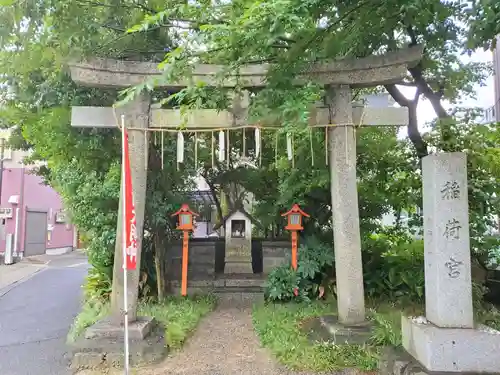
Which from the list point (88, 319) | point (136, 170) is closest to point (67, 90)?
point (136, 170)

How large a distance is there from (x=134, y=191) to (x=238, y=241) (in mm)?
4858

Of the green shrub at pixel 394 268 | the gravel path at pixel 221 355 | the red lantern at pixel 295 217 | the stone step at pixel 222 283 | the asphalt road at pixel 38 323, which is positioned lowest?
the asphalt road at pixel 38 323

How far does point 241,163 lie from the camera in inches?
440

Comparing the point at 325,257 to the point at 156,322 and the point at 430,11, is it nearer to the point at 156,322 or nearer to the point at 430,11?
the point at 156,322

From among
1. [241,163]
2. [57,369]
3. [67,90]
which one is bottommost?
[57,369]

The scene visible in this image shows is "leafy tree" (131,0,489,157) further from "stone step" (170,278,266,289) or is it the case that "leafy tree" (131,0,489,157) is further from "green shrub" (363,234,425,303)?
"stone step" (170,278,266,289)

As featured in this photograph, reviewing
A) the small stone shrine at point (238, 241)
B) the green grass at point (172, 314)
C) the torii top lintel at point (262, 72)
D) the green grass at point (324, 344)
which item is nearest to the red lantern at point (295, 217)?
the small stone shrine at point (238, 241)

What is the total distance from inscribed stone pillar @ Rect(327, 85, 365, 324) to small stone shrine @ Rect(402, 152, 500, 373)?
1.16 metres

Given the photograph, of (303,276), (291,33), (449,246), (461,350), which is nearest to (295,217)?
(303,276)

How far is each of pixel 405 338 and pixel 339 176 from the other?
2452mm

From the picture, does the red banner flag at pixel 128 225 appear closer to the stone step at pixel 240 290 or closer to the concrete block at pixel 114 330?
the concrete block at pixel 114 330

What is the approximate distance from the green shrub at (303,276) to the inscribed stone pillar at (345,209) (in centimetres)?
234

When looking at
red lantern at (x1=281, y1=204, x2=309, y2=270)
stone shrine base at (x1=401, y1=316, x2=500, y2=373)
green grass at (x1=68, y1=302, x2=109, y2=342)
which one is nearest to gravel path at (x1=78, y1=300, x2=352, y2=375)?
stone shrine base at (x1=401, y1=316, x2=500, y2=373)

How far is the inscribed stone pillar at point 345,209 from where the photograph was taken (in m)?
6.11
